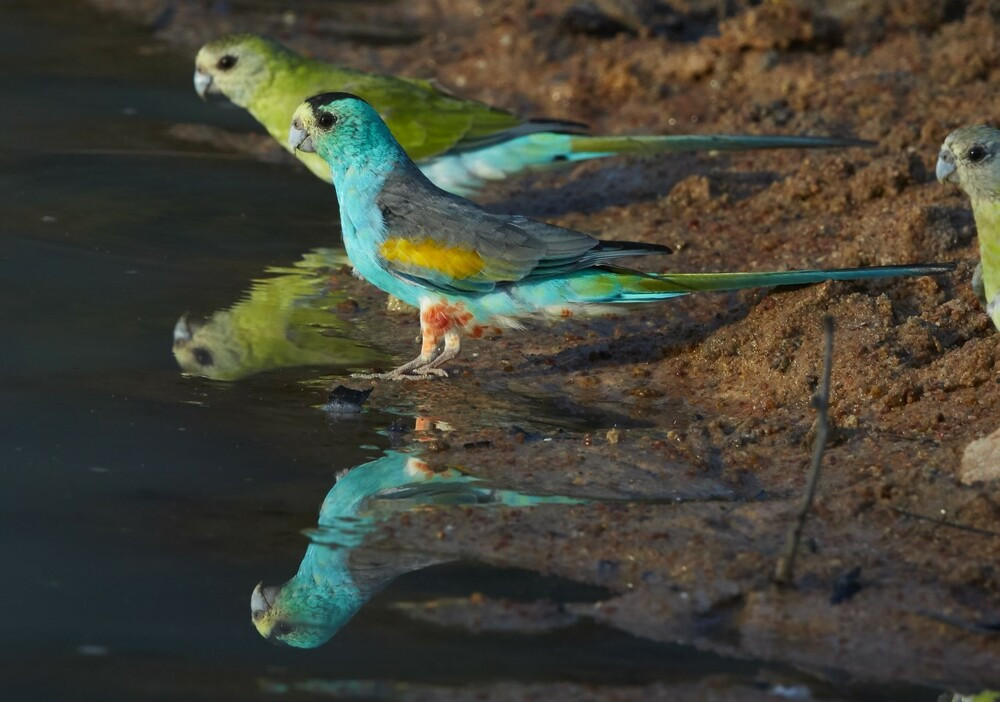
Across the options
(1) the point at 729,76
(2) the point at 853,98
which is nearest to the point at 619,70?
(1) the point at 729,76

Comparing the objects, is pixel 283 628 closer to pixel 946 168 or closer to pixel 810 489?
pixel 810 489

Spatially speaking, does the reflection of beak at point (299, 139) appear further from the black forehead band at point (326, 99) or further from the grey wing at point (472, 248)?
the grey wing at point (472, 248)

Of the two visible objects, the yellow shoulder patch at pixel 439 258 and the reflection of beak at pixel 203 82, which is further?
the reflection of beak at pixel 203 82

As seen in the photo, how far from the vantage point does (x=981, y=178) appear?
5324 mm

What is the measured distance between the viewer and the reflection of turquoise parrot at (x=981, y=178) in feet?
16.6

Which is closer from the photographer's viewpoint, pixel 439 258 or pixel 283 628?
pixel 283 628

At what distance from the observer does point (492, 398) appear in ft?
18.0

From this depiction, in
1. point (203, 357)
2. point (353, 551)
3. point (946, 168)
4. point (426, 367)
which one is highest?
point (946, 168)

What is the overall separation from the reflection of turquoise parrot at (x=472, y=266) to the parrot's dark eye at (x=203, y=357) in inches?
26.8

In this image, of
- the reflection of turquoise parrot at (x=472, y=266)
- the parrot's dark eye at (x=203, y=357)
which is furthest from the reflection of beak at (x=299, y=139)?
the parrot's dark eye at (x=203, y=357)

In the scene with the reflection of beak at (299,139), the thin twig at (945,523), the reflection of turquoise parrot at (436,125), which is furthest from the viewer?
the reflection of turquoise parrot at (436,125)

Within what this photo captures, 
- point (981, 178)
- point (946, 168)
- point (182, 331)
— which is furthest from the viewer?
point (182, 331)

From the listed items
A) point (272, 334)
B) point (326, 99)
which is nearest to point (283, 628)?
point (272, 334)

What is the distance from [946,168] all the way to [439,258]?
1.94m
